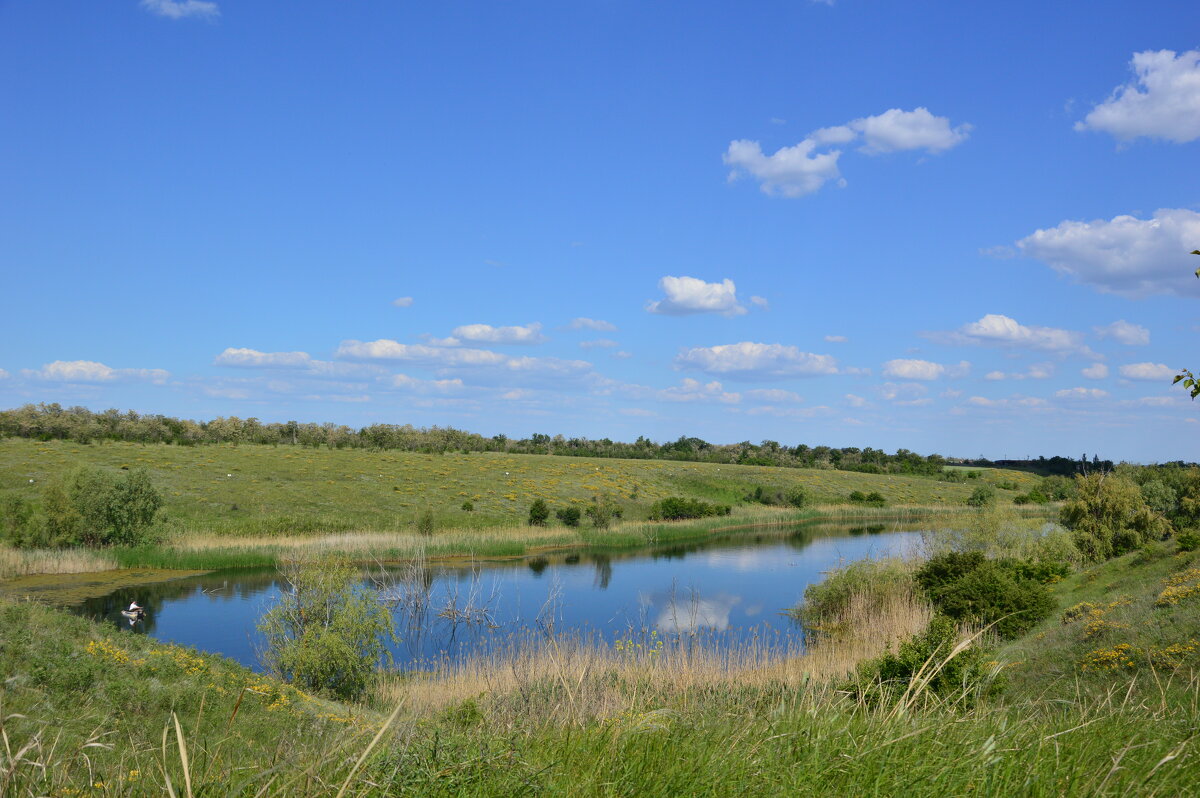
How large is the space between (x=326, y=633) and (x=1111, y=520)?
23.4 meters

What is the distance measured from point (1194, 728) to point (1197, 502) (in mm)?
27945

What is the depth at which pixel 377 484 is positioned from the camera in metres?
49.4

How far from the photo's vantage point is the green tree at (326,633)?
13.9 m

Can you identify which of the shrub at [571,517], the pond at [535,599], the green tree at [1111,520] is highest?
the green tree at [1111,520]

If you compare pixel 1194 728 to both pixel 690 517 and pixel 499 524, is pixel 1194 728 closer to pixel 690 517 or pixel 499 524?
pixel 499 524

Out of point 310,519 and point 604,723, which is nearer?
point 604,723

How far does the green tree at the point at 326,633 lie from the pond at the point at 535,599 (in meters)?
1.31

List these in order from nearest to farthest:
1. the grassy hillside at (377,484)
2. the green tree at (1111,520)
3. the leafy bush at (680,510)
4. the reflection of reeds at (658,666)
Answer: the reflection of reeds at (658,666)
the green tree at (1111,520)
the grassy hillside at (377,484)
the leafy bush at (680,510)

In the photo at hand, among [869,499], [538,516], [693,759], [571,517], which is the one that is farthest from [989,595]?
[869,499]

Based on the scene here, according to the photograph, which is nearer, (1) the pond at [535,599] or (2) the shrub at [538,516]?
(1) the pond at [535,599]

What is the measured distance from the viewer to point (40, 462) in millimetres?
44906

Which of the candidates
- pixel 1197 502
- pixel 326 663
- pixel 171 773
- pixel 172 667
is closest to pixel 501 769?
pixel 171 773

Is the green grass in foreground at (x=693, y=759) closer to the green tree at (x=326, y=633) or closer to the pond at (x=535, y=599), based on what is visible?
the pond at (x=535, y=599)

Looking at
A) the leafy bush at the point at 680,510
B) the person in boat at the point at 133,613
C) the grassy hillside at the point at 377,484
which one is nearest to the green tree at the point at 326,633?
the person in boat at the point at 133,613
